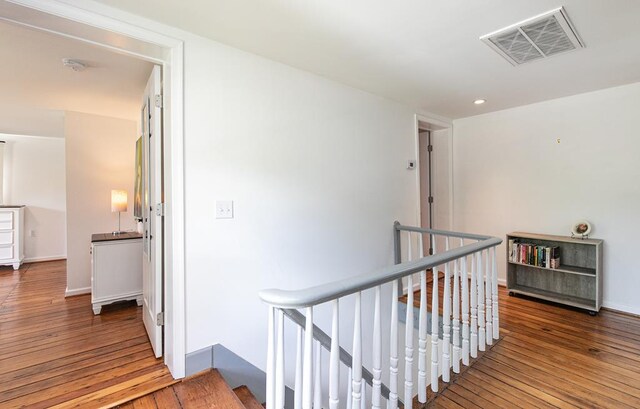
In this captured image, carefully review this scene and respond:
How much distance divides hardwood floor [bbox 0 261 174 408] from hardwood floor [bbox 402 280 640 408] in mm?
1874

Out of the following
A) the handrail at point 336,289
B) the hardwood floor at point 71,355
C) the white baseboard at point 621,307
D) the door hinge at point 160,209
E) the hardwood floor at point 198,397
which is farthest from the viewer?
the white baseboard at point 621,307

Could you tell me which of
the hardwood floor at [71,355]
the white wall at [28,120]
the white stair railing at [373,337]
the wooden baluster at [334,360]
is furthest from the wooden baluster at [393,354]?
the white wall at [28,120]

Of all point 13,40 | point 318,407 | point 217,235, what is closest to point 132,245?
point 217,235

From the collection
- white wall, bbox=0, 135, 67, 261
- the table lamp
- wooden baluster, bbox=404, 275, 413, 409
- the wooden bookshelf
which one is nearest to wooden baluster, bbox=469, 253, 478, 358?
wooden baluster, bbox=404, 275, 413, 409

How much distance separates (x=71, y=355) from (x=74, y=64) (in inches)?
85.3

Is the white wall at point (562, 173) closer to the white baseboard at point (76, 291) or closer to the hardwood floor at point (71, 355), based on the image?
the hardwood floor at point (71, 355)

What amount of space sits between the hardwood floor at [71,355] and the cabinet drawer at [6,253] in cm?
205

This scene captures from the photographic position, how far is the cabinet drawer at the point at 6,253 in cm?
479

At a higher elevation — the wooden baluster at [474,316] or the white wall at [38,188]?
the white wall at [38,188]

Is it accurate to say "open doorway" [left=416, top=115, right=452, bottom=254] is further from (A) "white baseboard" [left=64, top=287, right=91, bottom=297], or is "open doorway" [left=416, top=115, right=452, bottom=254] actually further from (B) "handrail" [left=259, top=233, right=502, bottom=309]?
(A) "white baseboard" [left=64, top=287, right=91, bottom=297]

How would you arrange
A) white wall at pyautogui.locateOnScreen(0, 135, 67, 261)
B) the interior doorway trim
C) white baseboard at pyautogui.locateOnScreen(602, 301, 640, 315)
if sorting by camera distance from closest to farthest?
white baseboard at pyautogui.locateOnScreen(602, 301, 640, 315) → the interior doorway trim → white wall at pyautogui.locateOnScreen(0, 135, 67, 261)

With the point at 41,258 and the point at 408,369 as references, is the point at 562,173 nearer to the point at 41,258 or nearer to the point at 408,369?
the point at 408,369

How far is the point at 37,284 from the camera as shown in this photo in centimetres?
389

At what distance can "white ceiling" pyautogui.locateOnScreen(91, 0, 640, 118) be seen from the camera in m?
1.63
